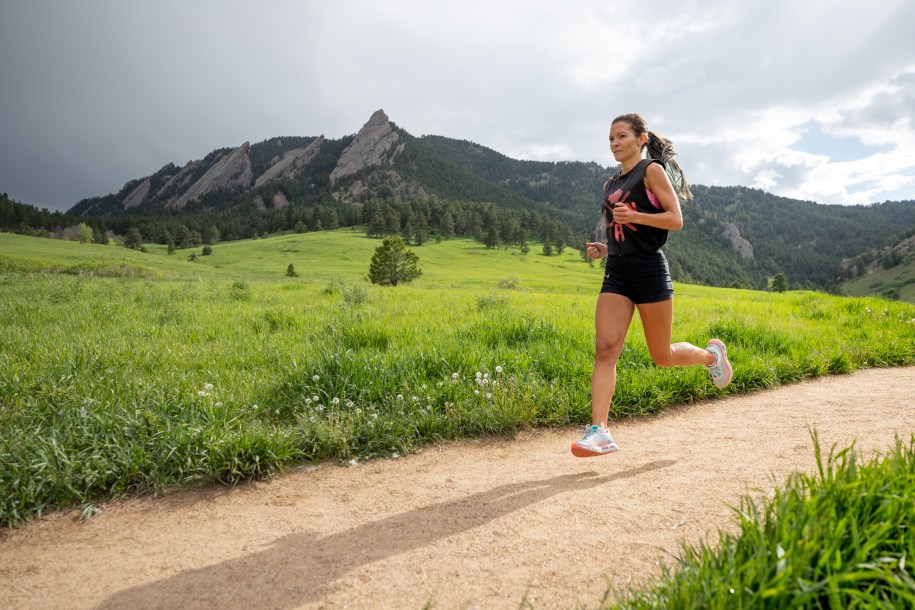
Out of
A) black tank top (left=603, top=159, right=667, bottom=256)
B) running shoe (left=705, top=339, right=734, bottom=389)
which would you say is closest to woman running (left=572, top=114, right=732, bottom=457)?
black tank top (left=603, top=159, right=667, bottom=256)

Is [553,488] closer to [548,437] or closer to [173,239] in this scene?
[548,437]

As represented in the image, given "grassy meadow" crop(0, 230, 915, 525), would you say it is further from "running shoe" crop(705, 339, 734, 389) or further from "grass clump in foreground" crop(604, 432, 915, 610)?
"grass clump in foreground" crop(604, 432, 915, 610)

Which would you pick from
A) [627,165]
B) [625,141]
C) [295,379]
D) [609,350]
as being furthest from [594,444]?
[295,379]

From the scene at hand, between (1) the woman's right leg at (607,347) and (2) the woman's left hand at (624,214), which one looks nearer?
(2) the woman's left hand at (624,214)

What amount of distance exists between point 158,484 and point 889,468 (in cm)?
442

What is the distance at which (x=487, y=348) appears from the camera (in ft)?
21.2

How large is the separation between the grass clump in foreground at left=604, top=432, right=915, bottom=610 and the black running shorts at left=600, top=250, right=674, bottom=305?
2273 millimetres

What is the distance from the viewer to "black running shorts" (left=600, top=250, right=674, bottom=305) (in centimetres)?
416

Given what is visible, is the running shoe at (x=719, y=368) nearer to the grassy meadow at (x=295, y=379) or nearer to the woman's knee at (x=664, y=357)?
the grassy meadow at (x=295, y=379)

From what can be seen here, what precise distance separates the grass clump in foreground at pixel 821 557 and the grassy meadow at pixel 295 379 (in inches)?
111

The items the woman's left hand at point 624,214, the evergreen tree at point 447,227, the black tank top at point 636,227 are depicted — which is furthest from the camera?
the evergreen tree at point 447,227

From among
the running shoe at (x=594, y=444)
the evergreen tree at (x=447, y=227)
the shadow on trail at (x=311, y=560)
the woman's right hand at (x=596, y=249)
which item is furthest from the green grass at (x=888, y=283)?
the shadow on trail at (x=311, y=560)

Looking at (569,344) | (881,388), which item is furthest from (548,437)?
(881,388)

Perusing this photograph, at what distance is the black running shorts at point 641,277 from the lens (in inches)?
164
